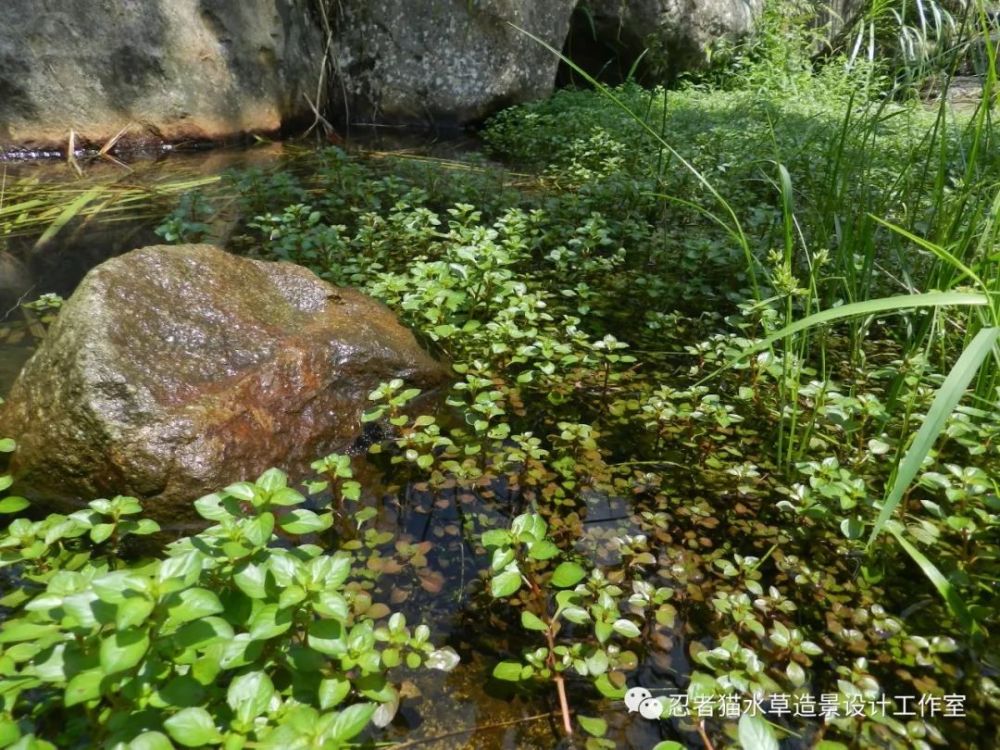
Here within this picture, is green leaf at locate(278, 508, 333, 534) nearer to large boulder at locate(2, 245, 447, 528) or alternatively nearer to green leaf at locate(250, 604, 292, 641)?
green leaf at locate(250, 604, 292, 641)

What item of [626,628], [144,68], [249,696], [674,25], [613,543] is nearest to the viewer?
[249,696]

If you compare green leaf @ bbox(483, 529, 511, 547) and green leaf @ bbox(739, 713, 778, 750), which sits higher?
green leaf @ bbox(739, 713, 778, 750)

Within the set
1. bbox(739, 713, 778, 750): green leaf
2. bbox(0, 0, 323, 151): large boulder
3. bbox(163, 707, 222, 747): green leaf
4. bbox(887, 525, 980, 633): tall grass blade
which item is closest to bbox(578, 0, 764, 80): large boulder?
bbox(0, 0, 323, 151): large boulder

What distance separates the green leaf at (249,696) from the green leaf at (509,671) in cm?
54

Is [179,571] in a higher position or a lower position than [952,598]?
higher

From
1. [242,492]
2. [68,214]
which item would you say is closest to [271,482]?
[242,492]

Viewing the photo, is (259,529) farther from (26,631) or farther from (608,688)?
(608,688)

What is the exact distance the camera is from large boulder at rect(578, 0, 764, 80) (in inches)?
372

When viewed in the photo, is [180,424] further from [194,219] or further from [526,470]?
[194,219]

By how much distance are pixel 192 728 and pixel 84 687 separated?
8.2 inches

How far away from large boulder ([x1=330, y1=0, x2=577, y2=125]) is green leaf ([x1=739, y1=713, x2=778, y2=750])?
7948 mm

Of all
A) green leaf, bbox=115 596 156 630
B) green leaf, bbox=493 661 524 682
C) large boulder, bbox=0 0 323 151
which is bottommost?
→ green leaf, bbox=493 661 524 682

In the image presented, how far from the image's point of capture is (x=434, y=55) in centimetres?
782

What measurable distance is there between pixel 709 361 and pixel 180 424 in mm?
2070
